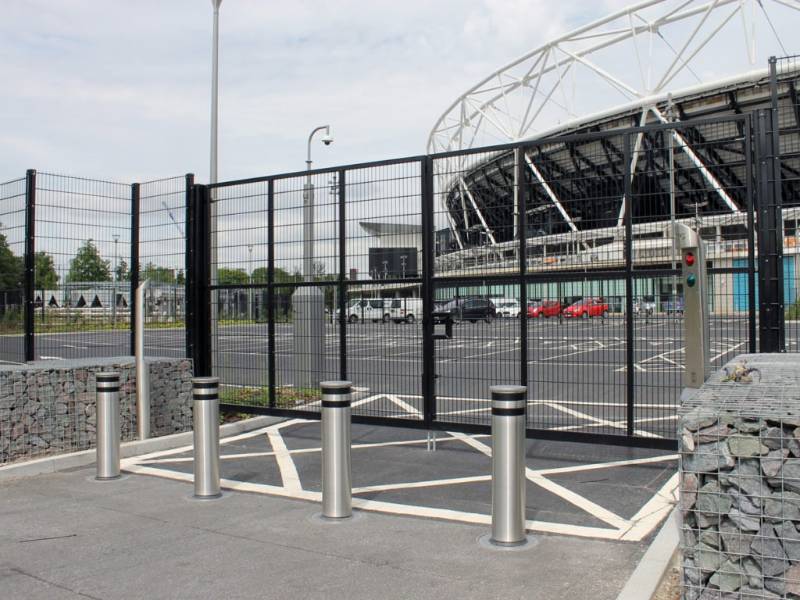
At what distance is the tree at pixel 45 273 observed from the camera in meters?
9.16

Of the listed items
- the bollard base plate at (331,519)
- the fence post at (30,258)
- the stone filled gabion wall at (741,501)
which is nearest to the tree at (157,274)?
the fence post at (30,258)

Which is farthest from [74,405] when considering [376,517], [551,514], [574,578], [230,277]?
[574,578]

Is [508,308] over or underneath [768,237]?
underneath

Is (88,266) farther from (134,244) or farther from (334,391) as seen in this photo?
(334,391)

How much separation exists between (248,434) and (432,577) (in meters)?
5.56

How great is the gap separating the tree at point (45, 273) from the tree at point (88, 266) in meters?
0.21

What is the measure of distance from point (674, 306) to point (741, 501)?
3958 mm

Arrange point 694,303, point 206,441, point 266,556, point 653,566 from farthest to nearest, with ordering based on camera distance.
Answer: point 206,441, point 694,303, point 266,556, point 653,566

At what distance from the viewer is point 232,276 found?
9.88m

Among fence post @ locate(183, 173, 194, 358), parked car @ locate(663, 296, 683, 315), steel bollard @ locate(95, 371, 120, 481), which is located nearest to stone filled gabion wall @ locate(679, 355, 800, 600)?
parked car @ locate(663, 296, 683, 315)

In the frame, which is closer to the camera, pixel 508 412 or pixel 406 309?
pixel 508 412

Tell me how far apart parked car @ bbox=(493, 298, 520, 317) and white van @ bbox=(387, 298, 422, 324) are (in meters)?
0.89

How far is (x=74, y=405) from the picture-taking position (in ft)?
26.9

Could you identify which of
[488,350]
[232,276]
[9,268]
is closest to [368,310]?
[488,350]
